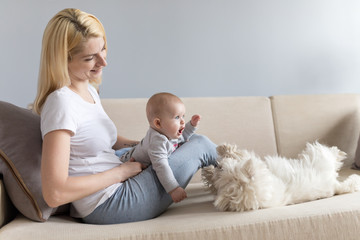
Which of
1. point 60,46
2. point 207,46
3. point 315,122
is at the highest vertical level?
point 60,46

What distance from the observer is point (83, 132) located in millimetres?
1393

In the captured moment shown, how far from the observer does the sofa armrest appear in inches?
54.5

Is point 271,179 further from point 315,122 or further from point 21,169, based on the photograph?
point 315,122

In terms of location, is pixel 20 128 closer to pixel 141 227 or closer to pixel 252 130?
pixel 141 227

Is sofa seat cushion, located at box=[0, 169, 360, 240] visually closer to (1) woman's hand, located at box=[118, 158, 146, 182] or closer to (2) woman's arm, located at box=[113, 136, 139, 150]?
(1) woman's hand, located at box=[118, 158, 146, 182]

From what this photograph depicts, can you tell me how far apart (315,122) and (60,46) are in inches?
65.5

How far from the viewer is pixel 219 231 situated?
49.8 inches

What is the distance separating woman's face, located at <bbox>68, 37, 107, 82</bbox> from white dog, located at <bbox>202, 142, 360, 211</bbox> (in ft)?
1.85

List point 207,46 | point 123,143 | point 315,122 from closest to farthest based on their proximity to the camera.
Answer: point 123,143
point 315,122
point 207,46

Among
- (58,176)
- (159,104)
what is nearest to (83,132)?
(58,176)

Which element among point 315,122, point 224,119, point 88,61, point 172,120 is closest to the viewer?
point 88,61

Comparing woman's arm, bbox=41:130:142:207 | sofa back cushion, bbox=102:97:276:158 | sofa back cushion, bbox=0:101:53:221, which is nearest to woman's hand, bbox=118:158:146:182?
woman's arm, bbox=41:130:142:207

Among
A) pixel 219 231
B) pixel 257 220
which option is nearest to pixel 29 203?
pixel 219 231

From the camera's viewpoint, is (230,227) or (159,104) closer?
(230,227)
